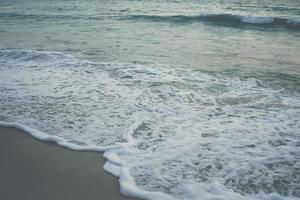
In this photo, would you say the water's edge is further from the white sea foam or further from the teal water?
the teal water

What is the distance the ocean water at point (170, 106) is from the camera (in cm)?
370

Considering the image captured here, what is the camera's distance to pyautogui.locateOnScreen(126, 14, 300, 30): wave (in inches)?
646

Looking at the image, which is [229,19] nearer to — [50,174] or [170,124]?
[170,124]

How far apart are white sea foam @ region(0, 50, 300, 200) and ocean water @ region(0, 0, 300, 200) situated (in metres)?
0.02

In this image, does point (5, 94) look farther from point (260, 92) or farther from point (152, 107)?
point (260, 92)

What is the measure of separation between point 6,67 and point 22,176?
5.52 meters

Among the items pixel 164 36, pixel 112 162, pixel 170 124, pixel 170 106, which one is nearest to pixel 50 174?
pixel 112 162

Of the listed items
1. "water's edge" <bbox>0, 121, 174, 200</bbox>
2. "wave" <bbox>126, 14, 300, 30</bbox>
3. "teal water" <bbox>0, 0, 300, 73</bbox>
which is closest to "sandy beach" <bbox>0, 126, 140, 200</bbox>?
"water's edge" <bbox>0, 121, 174, 200</bbox>

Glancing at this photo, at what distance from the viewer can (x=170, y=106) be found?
18.7 feet

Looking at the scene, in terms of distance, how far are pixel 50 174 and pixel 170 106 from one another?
262 cm

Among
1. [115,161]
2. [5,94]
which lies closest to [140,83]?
[5,94]

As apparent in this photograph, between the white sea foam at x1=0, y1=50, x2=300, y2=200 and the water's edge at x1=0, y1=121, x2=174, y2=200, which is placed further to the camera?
the white sea foam at x1=0, y1=50, x2=300, y2=200

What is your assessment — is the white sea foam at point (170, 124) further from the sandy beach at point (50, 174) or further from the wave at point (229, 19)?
the wave at point (229, 19)

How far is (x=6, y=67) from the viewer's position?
330 inches
